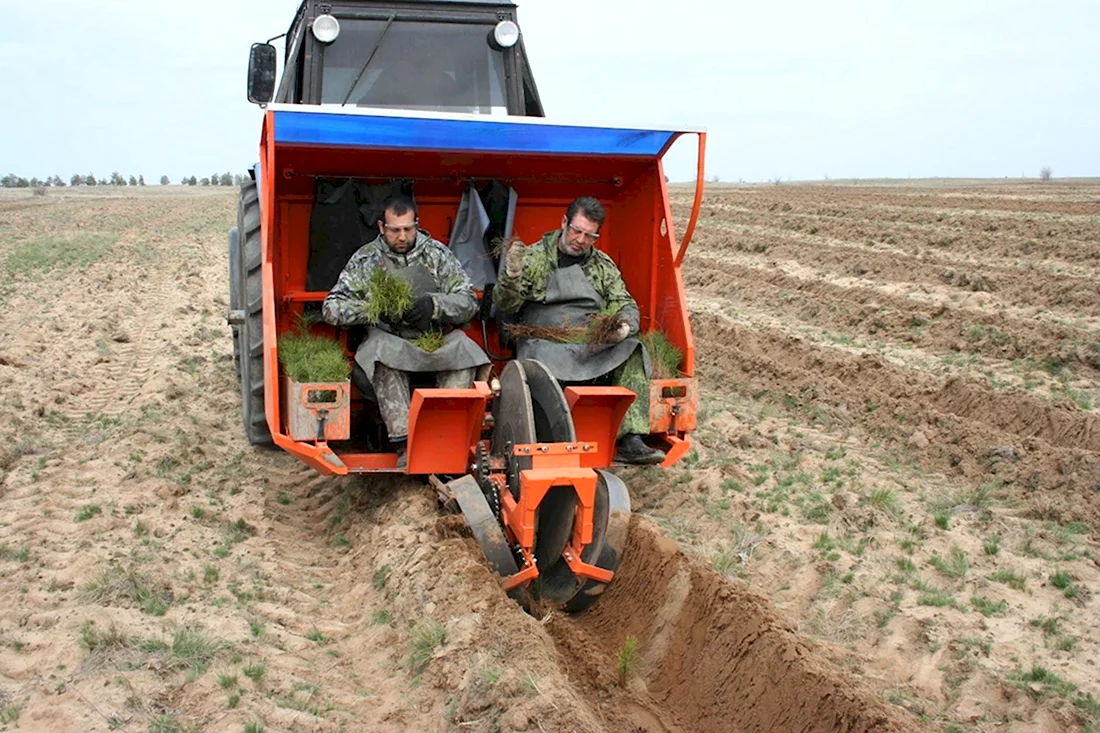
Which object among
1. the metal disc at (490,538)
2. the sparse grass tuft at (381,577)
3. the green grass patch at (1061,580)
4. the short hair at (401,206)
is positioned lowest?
the green grass patch at (1061,580)

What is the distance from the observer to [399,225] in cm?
570

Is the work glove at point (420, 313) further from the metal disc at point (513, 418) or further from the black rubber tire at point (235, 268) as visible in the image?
the black rubber tire at point (235, 268)

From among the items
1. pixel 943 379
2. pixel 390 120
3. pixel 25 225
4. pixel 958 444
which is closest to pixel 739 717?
pixel 390 120

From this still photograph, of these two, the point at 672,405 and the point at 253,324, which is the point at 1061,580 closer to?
the point at 672,405

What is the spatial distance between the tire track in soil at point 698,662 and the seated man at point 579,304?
920 mm

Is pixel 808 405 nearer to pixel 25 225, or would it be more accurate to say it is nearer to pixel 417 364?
pixel 417 364

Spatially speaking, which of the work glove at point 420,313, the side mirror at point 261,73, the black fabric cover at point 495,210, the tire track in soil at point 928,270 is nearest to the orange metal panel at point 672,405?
the work glove at point 420,313

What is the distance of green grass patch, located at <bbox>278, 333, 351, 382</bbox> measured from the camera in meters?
5.30

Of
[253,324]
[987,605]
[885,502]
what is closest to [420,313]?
[253,324]

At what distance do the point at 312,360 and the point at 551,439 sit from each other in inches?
53.7

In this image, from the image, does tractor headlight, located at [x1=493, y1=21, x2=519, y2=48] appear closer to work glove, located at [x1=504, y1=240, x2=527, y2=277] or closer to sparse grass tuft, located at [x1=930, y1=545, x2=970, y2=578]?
work glove, located at [x1=504, y1=240, x2=527, y2=277]

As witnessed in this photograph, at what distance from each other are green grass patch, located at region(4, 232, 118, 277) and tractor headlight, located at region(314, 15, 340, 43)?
1135 cm

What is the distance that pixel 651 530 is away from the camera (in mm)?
5094

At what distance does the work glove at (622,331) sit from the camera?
562cm
